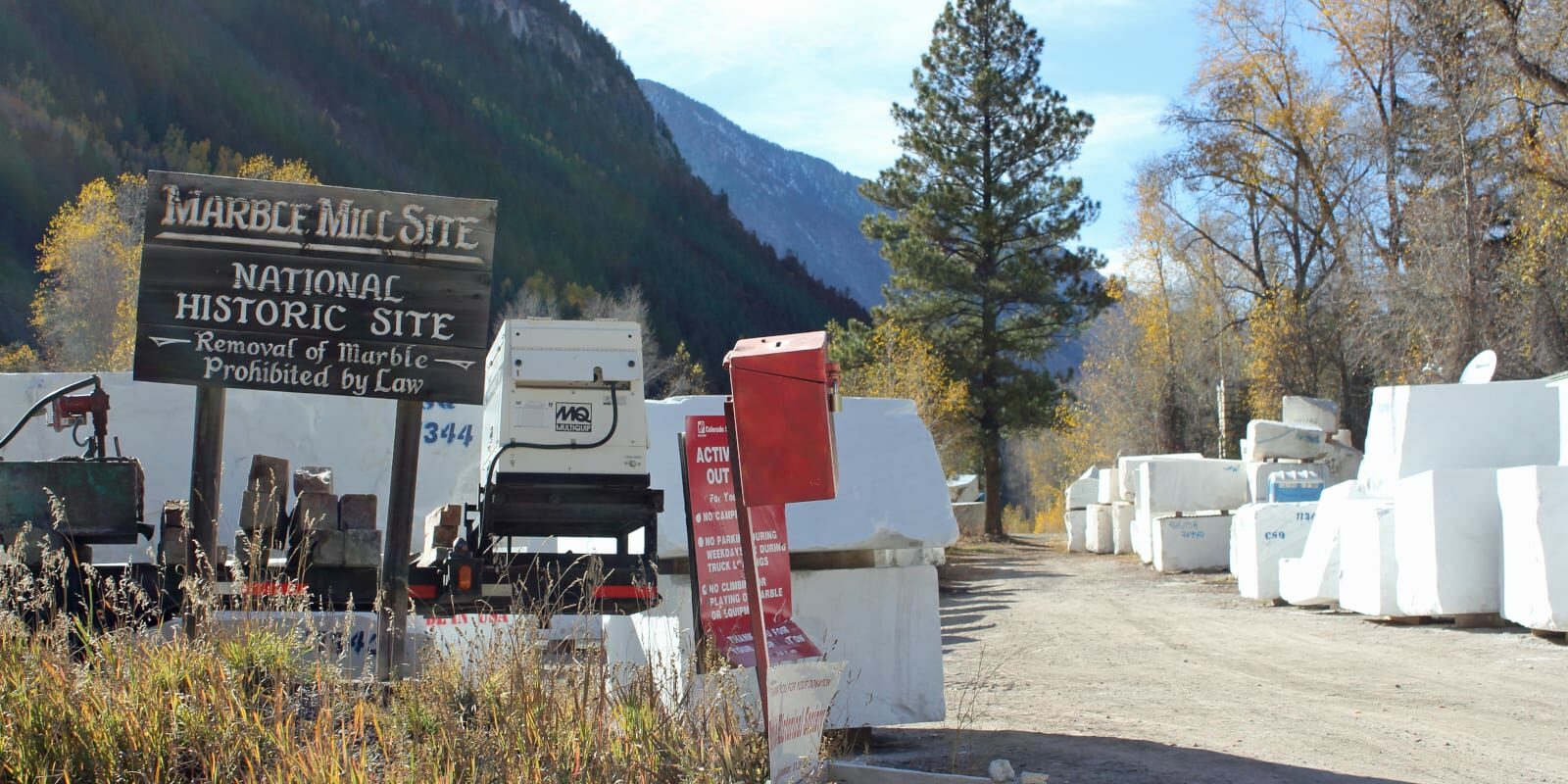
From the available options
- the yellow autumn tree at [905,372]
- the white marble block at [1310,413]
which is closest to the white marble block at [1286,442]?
the white marble block at [1310,413]

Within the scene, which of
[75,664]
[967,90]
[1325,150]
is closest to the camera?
[75,664]

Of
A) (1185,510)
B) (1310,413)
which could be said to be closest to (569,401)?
(1185,510)

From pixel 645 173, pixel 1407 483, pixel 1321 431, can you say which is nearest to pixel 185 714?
pixel 1407 483

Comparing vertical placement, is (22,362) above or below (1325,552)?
above

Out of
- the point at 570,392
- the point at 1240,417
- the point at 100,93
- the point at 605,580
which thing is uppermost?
the point at 100,93

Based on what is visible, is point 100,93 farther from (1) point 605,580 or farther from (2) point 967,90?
(1) point 605,580

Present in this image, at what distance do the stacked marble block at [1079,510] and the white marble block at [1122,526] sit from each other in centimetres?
268

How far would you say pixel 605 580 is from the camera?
6.62 m

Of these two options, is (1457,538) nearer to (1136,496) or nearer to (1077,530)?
(1136,496)

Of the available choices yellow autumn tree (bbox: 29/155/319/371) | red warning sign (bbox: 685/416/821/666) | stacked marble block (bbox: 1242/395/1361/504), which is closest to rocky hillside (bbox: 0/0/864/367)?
yellow autumn tree (bbox: 29/155/319/371)

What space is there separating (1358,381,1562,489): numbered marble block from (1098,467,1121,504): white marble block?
1801 centimetres

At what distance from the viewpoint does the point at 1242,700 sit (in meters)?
9.28

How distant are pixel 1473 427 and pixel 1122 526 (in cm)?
1804

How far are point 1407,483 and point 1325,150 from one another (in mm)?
25215
